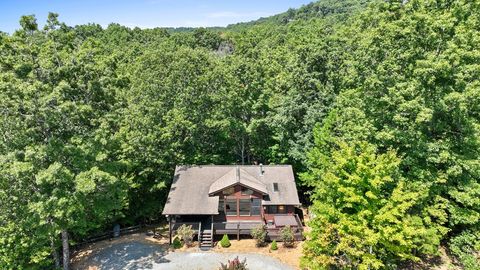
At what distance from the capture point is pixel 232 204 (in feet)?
89.7

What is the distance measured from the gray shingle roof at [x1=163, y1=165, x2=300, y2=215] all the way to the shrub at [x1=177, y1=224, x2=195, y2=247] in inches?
43.9

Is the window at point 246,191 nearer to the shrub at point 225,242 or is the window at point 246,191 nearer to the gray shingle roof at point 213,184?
the gray shingle roof at point 213,184

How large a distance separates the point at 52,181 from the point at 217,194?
39.6 feet

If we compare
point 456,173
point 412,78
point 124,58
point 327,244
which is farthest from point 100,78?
point 124,58

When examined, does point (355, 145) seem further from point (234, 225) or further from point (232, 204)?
point (234, 225)

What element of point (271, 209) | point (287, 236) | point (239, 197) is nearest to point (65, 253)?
point (239, 197)

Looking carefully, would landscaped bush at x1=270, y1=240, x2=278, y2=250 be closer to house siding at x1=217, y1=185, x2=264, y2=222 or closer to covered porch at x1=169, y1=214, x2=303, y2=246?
covered porch at x1=169, y1=214, x2=303, y2=246

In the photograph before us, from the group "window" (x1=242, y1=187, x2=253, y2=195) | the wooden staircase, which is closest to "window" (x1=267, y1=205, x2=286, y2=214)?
"window" (x1=242, y1=187, x2=253, y2=195)

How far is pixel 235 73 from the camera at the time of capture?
35.7 metres

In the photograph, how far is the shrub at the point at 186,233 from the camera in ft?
83.5

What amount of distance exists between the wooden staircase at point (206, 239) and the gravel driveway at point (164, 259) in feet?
2.52

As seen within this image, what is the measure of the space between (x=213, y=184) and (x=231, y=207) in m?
2.38

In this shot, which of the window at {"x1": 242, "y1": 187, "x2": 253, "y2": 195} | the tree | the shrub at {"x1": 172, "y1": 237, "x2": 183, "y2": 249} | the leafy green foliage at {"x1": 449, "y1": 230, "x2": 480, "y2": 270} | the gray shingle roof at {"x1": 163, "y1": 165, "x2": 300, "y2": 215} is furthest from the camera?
the window at {"x1": 242, "y1": 187, "x2": 253, "y2": 195}

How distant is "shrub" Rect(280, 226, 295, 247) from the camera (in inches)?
977
